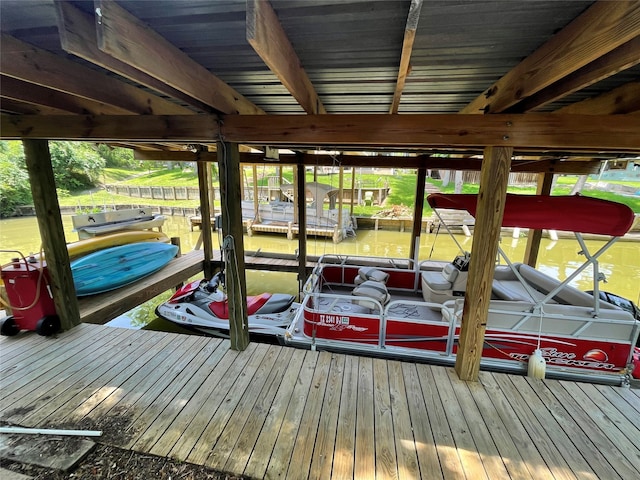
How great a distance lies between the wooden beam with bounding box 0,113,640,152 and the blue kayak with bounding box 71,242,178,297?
2.06 meters

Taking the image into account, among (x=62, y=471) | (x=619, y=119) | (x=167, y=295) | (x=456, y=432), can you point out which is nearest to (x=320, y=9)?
(x=619, y=119)

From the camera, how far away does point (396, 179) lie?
62.8 feet

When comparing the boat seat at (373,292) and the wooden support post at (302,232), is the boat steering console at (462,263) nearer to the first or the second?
the boat seat at (373,292)

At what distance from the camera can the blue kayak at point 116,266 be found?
3.88m

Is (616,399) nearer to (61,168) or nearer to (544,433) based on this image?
(544,433)

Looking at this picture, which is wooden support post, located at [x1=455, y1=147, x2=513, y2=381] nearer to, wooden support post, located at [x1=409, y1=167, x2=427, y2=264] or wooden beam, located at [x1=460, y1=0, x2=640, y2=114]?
wooden beam, located at [x1=460, y1=0, x2=640, y2=114]

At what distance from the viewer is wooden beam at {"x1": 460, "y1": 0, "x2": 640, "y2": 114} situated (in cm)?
92

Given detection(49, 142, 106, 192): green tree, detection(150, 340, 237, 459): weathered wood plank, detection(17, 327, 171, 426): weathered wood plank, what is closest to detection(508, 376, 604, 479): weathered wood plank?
detection(150, 340, 237, 459): weathered wood plank

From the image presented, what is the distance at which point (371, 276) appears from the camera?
4.08 metres

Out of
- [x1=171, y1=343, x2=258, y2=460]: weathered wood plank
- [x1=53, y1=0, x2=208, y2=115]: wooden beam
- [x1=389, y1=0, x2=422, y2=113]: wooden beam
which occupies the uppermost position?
[x1=53, y1=0, x2=208, y2=115]: wooden beam

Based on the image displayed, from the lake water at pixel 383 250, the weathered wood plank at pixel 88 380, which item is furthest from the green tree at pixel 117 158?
the weathered wood plank at pixel 88 380

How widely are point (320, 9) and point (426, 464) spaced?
244 cm

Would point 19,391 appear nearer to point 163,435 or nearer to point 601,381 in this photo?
point 163,435

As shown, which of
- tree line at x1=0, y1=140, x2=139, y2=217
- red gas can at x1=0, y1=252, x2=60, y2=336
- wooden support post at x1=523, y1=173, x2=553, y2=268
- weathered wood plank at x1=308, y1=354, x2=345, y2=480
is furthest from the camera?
tree line at x1=0, y1=140, x2=139, y2=217
